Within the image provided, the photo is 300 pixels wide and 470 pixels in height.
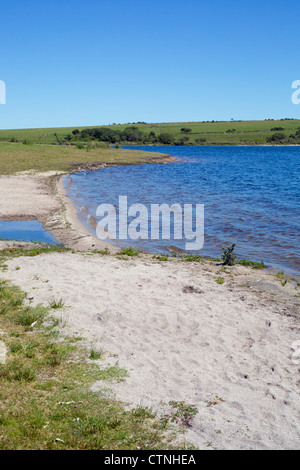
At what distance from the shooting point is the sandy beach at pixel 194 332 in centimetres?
514

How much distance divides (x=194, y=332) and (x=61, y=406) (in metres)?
3.35

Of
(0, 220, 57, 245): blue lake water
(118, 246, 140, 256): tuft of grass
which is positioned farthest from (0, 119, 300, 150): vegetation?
(118, 246, 140, 256): tuft of grass

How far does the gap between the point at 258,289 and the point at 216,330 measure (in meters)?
3.10

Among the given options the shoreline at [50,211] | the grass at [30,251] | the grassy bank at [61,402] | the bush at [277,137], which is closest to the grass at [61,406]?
the grassy bank at [61,402]

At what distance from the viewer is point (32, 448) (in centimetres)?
420

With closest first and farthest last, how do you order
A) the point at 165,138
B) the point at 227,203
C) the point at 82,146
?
the point at 227,203 < the point at 82,146 < the point at 165,138

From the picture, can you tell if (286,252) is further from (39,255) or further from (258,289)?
(39,255)

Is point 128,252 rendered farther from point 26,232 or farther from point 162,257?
point 26,232

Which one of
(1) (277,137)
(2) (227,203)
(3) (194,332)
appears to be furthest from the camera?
(1) (277,137)

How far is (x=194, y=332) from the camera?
7.64 meters

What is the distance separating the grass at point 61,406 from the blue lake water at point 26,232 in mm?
8736

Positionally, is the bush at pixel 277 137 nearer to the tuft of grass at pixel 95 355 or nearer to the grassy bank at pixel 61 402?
the grassy bank at pixel 61 402

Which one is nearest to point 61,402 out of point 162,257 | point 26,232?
point 162,257
